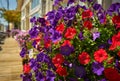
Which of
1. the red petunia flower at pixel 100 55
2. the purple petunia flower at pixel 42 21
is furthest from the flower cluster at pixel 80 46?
the purple petunia flower at pixel 42 21

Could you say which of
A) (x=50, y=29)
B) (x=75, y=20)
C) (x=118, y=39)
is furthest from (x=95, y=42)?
(x=50, y=29)

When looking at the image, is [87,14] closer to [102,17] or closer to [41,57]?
[102,17]

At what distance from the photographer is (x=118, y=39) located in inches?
107

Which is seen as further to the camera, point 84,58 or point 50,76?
point 50,76

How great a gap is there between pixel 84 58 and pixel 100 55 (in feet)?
0.54

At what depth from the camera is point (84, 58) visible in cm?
275

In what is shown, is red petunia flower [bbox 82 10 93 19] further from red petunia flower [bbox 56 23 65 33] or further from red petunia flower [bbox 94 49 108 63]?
red petunia flower [bbox 94 49 108 63]

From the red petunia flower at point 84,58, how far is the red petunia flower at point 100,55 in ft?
0.29

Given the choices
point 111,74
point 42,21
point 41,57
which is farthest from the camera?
point 42,21

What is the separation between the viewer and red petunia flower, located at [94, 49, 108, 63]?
2.64m

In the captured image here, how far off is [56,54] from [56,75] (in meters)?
0.23

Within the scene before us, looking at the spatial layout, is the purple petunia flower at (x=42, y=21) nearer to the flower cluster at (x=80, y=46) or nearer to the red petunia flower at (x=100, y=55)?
the flower cluster at (x=80, y=46)

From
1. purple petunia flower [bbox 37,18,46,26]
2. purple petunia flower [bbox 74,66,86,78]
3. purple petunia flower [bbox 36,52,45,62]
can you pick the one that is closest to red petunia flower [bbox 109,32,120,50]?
purple petunia flower [bbox 74,66,86,78]

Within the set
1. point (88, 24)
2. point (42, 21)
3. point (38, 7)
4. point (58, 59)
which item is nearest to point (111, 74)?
point (58, 59)
